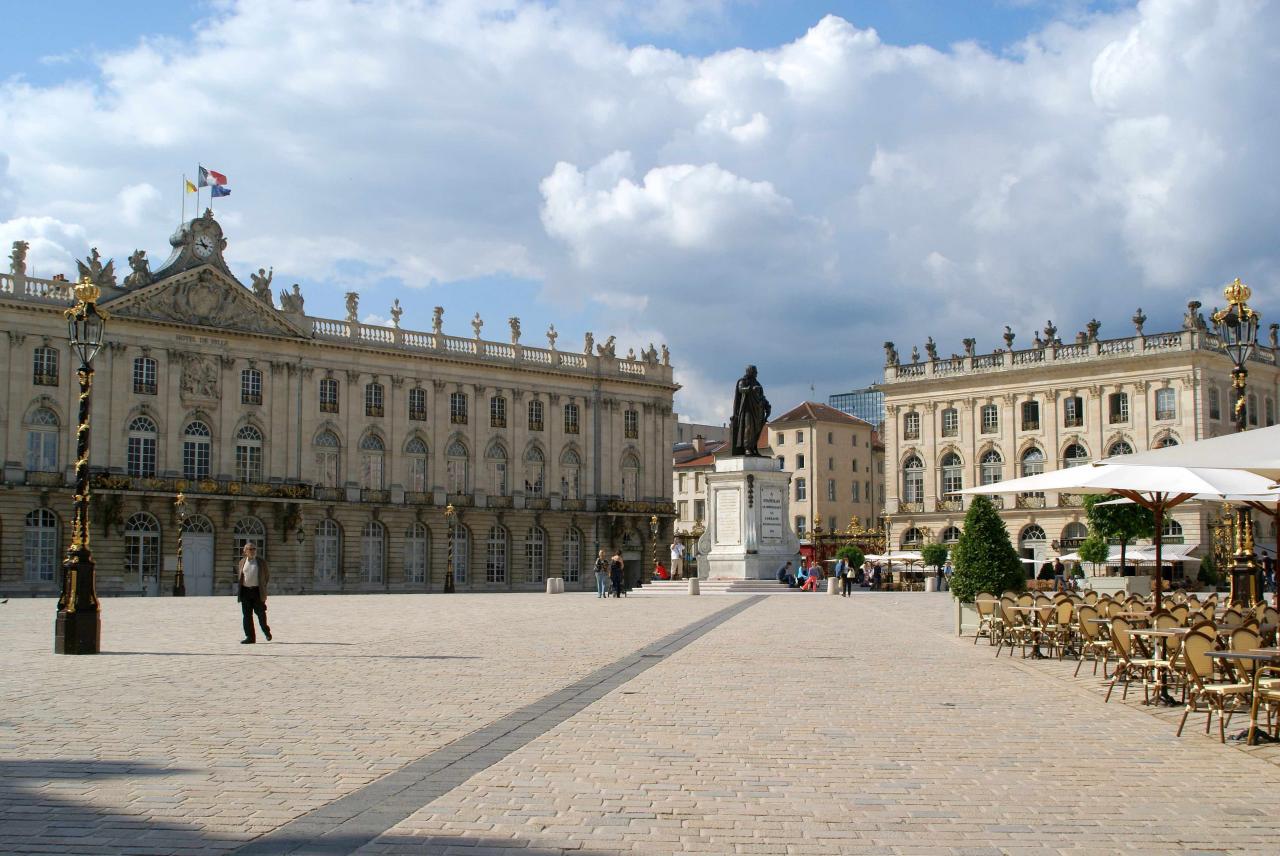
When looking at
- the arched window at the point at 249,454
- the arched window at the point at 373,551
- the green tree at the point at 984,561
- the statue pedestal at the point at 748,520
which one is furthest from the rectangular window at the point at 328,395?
the green tree at the point at 984,561

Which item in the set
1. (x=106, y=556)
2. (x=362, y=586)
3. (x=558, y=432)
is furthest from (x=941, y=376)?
(x=106, y=556)

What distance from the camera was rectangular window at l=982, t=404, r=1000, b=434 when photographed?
248 ft

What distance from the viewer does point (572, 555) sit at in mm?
74375

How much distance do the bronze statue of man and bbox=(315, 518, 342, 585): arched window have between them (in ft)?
90.3

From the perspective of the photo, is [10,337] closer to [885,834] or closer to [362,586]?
[362,586]

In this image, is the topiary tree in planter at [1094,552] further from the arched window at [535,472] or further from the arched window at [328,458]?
the arched window at [328,458]

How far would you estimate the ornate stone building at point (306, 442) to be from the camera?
5706cm

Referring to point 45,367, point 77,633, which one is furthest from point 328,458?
point 77,633

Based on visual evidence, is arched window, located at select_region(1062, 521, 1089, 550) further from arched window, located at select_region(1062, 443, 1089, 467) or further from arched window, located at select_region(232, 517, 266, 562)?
arched window, located at select_region(232, 517, 266, 562)

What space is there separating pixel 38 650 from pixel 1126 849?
1642 cm

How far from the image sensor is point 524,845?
22.5 feet

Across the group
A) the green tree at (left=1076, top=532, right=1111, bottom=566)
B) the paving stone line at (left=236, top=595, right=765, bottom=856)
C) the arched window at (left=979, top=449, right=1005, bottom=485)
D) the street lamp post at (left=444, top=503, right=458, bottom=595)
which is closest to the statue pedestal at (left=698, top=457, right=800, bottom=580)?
the green tree at (left=1076, top=532, right=1111, bottom=566)

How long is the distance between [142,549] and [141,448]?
4512 millimetres

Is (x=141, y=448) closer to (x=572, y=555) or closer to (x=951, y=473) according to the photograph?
(x=572, y=555)
